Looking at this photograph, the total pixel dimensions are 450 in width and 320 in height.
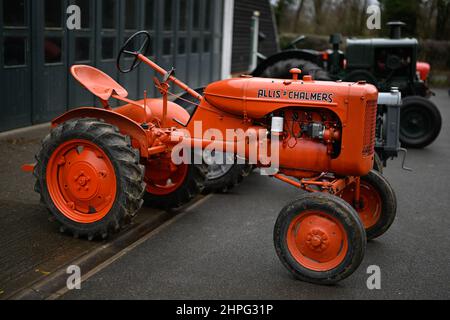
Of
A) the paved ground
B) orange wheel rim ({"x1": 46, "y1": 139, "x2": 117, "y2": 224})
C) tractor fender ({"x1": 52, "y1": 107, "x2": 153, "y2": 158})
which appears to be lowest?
the paved ground

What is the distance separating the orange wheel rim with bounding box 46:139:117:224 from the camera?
493cm

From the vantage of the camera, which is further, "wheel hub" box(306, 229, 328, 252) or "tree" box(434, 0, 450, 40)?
"tree" box(434, 0, 450, 40)

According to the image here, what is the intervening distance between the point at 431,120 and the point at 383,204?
558cm

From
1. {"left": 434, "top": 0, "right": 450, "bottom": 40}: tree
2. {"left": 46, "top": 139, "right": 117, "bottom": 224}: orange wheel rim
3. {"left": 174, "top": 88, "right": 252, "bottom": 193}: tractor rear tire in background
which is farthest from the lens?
{"left": 434, "top": 0, "right": 450, "bottom": 40}: tree

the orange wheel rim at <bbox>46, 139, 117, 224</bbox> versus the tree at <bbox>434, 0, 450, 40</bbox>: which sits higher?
the tree at <bbox>434, 0, 450, 40</bbox>

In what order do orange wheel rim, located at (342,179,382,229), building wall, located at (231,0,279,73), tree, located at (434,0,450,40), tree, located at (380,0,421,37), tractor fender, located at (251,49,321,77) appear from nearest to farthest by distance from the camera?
orange wheel rim, located at (342,179,382,229)
tractor fender, located at (251,49,321,77)
building wall, located at (231,0,279,73)
tree, located at (434,0,450,40)
tree, located at (380,0,421,37)

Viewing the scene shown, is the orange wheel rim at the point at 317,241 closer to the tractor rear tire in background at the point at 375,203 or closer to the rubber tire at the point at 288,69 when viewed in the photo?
the tractor rear tire in background at the point at 375,203

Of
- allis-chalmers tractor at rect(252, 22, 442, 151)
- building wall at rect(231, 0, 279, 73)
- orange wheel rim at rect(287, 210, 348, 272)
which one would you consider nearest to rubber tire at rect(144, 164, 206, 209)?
orange wheel rim at rect(287, 210, 348, 272)

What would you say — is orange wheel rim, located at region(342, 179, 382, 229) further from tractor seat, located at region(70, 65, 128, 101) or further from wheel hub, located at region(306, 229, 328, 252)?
tractor seat, located at region(70, 65, 128, 101)

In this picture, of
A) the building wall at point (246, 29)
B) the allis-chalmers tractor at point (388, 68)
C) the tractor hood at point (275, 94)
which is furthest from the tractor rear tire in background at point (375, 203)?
the building wall at point (246, 29)

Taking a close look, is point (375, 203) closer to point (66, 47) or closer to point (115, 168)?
point (115, 168)

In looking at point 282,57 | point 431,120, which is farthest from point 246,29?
point 431,120

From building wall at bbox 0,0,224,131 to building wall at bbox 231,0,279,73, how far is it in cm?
394
